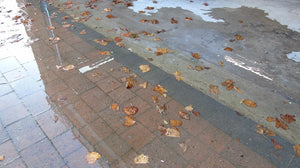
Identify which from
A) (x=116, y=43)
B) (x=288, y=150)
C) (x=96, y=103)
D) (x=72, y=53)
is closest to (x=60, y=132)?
(x=96, y=103)

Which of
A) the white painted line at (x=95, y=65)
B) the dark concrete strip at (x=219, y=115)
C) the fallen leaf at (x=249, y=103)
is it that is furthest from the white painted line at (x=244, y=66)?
the white painted line at (x=95, y=65)

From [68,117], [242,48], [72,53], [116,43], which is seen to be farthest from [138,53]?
[242,48]

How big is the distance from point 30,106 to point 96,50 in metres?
1.75

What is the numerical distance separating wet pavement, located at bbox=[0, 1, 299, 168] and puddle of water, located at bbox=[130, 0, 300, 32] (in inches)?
121

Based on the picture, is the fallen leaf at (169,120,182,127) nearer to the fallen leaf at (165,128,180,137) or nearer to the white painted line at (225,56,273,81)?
the fallen leaf at (165,128,180,137)

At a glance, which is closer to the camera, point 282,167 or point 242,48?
point 282,167

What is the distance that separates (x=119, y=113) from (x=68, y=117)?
69 cm

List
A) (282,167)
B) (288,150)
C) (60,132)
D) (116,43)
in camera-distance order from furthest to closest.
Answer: (116,43), (60,132), (288,150), (282,167)

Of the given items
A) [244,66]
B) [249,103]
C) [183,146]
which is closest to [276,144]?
[249,103]

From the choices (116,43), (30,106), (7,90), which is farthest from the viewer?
(116,43)

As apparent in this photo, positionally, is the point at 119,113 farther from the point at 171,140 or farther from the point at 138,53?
the point at 138,53

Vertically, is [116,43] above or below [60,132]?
above

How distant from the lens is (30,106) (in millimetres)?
2959

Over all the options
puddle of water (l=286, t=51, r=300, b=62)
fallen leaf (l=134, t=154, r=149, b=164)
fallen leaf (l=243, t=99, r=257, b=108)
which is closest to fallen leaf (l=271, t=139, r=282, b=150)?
fallen leaf (l=243, t=99, r=257, b=108)
